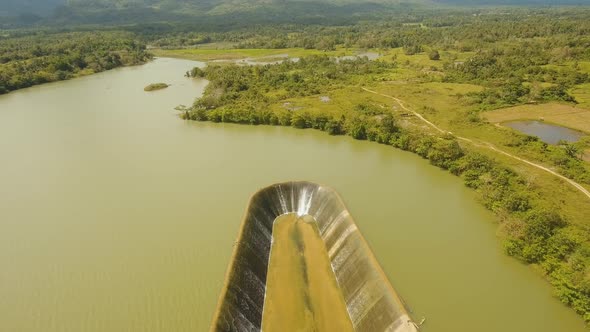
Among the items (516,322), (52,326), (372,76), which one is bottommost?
(52,326)

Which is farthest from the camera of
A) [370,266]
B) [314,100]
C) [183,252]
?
[314,100]

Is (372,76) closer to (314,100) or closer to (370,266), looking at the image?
(314,100)

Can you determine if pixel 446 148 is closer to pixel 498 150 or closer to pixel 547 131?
pixel 498 150

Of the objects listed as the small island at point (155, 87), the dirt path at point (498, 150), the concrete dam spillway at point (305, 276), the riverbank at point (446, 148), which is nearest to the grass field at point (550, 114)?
the riverbank at point (446, 148)

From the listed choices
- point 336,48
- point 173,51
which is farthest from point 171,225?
point 173,51

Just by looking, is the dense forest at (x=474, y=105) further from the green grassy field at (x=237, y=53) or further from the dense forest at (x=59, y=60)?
the dense forest at (x=59, y=60)

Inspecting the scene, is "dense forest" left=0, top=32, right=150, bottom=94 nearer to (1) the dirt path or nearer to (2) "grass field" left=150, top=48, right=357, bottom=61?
(2) "grass field" left=150, top=48, right=357, bottom=61
